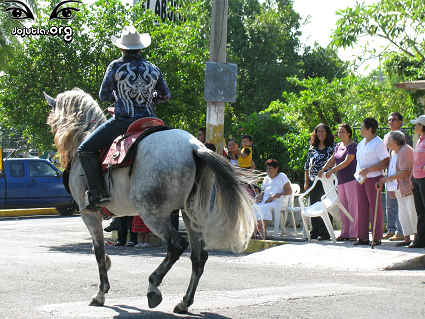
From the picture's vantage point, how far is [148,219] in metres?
4.95

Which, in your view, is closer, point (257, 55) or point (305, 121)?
point (305, 121)

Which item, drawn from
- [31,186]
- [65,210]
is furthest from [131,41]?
[65,210]

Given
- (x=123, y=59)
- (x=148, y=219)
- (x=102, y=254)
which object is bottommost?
(x=102, y=254)

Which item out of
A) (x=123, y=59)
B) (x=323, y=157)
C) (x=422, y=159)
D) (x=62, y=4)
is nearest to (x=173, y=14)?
(x=62, y=4)

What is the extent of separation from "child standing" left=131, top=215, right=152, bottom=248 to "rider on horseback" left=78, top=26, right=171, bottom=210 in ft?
16.3

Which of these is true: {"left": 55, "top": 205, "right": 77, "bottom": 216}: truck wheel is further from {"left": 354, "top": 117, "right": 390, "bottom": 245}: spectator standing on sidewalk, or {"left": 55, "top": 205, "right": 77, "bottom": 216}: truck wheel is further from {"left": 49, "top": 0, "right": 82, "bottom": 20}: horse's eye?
{"left": 354, "top": 117, "right": 390, "bottom": 245}: spectator standing on sidewalk

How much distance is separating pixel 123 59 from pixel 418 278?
169 inches

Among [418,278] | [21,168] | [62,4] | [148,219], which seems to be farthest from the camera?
[21,168]

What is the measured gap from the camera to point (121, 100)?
17.8 ft

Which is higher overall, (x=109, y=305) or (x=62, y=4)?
(x=62, y=4)

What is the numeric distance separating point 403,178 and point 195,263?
5.03 m

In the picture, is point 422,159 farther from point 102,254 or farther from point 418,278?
point 102,254

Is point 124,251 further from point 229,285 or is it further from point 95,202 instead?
point 95,202

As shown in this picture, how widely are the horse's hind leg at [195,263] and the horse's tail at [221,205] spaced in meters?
0.10
